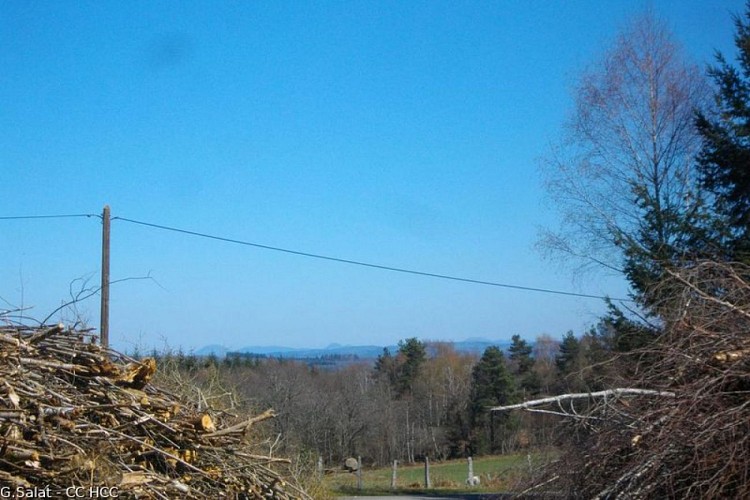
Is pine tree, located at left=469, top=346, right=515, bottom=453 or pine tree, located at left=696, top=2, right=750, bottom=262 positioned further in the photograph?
pine tree, located at left=469, top=346, right=515, bottom=453

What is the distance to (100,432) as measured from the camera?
559 cm

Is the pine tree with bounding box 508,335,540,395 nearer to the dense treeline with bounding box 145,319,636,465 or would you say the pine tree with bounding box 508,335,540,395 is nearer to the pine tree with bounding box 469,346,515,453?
the dense treeline with bounding box 145,319,636,465

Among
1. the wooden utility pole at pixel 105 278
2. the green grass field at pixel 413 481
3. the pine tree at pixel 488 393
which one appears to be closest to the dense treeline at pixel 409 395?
the pine tree at pixel 488 393

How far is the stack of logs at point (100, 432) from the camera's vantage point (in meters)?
5.21

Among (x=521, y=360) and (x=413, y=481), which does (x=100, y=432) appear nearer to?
(x=413, y=481)

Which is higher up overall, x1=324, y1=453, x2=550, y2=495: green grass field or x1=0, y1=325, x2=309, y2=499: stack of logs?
x1=0, y1=325, x2=309, y2=499: stack of logs

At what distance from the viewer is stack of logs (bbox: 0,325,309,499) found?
521 cm

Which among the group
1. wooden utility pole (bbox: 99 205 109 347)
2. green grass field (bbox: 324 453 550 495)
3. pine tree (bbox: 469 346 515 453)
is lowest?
green grass field (bbox: 324 453 550 495)

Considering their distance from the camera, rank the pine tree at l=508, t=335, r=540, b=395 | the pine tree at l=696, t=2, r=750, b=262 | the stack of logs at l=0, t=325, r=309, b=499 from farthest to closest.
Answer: the pine tree at l=508, t=335, r=540, b=395
the pine tree at l=696, t=2, r=750, b=262
the stack of logs at l=0, t=325, r=309, b=499

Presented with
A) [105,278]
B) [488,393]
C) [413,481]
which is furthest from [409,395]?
[105,278]

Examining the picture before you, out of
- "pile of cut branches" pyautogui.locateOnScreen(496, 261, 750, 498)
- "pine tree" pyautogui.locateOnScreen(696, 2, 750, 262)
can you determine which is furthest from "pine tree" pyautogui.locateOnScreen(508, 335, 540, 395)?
"pile of cut branches" pyautogui.locateOnScreen(496, 261, 750, 498)

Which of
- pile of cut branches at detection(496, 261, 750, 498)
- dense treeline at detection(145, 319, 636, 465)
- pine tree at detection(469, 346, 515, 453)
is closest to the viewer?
pile of cut branches at detection(496, 261, 750, 498)

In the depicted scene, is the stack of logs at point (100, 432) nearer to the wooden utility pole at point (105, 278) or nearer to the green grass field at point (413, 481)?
the wooden utility pole at point (105, 278)

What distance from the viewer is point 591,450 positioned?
6.78 meters
